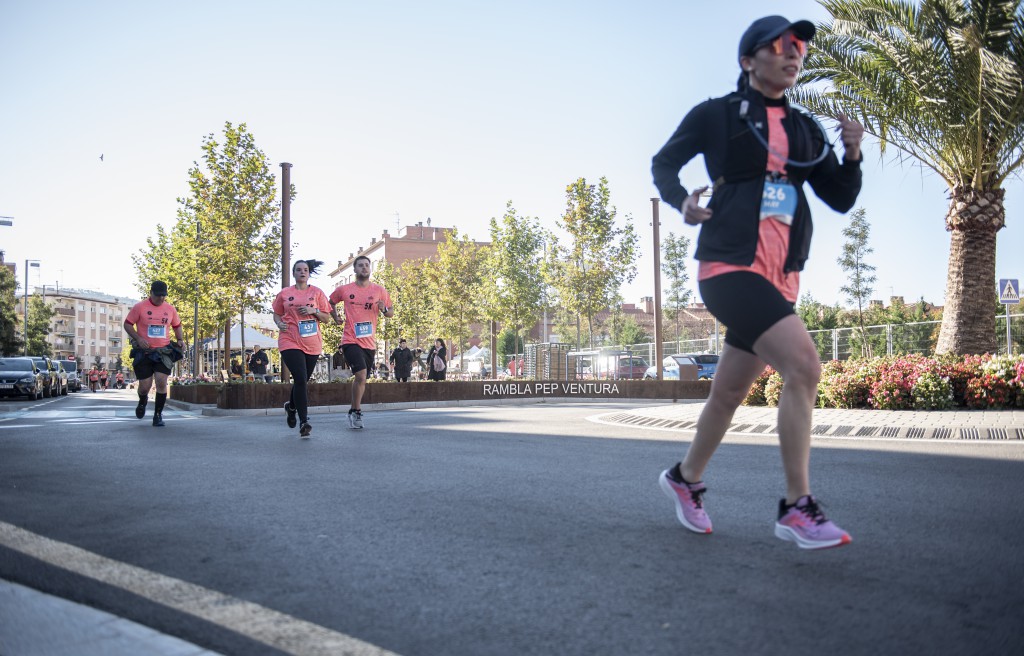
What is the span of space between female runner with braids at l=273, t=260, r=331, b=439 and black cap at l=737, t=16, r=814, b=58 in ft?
21.5

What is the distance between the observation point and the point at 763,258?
10.7 feet

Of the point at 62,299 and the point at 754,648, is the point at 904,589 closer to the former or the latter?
the point at 754,648

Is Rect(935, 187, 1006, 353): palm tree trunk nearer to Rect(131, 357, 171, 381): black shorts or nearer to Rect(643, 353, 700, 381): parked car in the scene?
Rect(131, 357, 171, 381): black shorts

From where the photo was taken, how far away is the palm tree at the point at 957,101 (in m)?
12.2

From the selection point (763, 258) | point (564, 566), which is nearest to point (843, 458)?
point (763, 258)

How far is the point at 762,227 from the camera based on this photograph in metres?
3.28

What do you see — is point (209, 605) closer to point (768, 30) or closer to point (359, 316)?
point (768, 30)

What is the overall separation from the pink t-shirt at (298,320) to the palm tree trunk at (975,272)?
30.1 ft

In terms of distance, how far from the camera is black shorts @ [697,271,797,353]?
3152 mm

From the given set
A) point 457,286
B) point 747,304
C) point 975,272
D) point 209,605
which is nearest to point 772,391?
point 975,272

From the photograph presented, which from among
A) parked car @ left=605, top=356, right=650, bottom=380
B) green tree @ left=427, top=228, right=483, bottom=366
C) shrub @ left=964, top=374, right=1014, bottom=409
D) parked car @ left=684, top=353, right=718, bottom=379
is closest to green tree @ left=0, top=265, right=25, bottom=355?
green tree @ left=427, top=228, right=483, bottom=366

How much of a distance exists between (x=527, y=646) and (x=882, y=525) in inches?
88.2

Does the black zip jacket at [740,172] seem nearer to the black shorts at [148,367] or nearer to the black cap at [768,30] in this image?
the black cap at [768,30]

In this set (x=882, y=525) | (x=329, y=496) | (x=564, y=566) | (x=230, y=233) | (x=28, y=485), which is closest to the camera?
(x=564, y=566)
